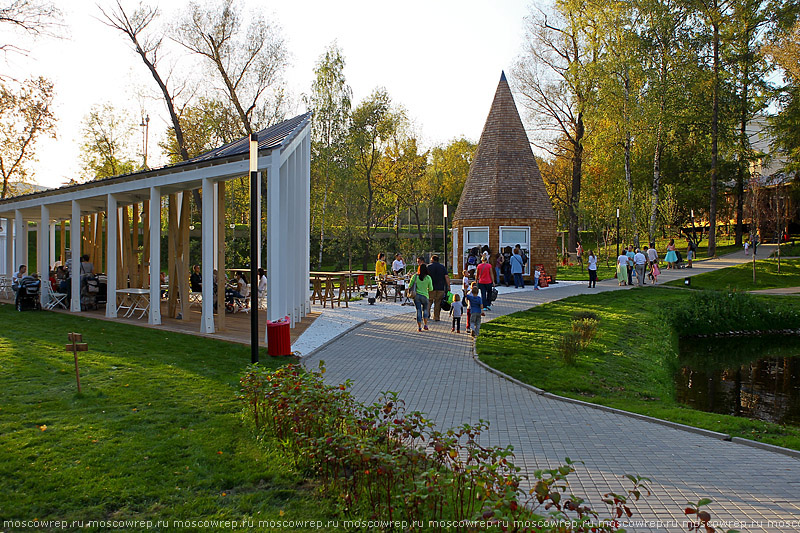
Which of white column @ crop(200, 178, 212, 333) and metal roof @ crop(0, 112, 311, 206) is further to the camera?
white column @ crop(200, 178, 212, 333)

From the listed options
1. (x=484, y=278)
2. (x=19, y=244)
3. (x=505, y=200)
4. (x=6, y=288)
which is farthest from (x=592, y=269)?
(x=6, y=288)

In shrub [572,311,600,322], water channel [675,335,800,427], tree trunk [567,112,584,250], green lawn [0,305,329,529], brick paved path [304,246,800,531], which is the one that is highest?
tree trunk [567,112,584,250]

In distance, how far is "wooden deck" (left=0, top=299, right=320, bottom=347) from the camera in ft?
42.5

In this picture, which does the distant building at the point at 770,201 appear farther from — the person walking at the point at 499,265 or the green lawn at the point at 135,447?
the green lawn at the point at 135,447

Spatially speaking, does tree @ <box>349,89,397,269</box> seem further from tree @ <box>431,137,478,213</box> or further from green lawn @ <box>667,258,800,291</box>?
green lawn @ <box>667,258,800,291</box>

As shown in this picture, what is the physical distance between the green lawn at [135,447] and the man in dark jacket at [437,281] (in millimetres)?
6702

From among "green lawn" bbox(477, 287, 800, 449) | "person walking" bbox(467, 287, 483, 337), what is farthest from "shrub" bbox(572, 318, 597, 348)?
"person walking" bbox(467, 287, 483, 337)

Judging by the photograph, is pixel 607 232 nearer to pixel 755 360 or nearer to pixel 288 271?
pixel 755 360

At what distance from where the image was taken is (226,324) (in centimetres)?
1498

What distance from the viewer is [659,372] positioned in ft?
40.1

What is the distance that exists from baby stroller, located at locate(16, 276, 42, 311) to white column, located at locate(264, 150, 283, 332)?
31.7ft

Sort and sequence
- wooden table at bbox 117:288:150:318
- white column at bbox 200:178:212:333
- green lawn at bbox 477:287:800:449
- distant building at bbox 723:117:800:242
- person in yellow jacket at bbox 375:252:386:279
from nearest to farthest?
green lawn at bbox 477:287:800:449, white column at bbox 200:178:212:333, wooden table at bbox 117:288:150:318, person in yellow jacket at bbox 375:252:386:279, distant building at bbox 723:117:800:242

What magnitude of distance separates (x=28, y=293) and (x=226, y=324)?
7076 millimetres

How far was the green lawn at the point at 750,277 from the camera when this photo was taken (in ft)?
86.1
